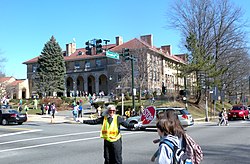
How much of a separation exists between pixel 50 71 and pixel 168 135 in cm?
6775

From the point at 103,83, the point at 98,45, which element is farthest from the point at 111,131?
the point at 103,83

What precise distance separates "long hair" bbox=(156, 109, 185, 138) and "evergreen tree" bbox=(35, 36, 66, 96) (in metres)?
63.6

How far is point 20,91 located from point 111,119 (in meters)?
81.7

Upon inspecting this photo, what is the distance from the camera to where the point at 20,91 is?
8325 centimetres

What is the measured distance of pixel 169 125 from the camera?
11.9 feet

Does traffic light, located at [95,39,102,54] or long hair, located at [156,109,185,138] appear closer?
long hair, located at [156,109,185,138]

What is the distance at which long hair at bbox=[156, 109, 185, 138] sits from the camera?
3.62 metres

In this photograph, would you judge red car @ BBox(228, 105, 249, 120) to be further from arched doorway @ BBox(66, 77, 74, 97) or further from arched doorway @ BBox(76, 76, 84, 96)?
arched doorway @ BBox(66, 77, 74, 97)

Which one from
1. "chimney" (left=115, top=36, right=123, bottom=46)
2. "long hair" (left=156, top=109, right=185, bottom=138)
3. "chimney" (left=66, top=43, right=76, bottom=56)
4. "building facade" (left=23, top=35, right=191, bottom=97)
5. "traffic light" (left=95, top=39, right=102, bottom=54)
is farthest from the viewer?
"chimney" (left=66, top=43, right=76, bottom=56)

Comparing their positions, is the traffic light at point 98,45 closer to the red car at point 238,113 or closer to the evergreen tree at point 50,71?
the red car at point 238,113

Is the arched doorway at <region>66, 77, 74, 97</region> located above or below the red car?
above

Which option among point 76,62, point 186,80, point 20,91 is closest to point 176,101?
point 186,80

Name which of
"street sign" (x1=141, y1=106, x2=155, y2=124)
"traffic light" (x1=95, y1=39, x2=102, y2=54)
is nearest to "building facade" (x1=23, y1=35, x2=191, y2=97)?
"traffic light" (x1=95, y1=39, x2=102, y2=54)

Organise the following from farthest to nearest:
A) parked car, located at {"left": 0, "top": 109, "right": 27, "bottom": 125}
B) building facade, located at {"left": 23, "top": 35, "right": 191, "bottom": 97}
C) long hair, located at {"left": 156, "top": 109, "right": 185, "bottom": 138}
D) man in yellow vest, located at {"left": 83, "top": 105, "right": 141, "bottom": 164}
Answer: building facade, located at {"left": 23, "top": 35, "right": 191, "bottom": 97} < parked car, located at {"left": 0, "top": 109, "right": 27, "bottom": 125} < man in yellow vest, located at {"left": 83, "top": 105, "right": 141, "bottom": 164} < long hair, located at {"left": 156, "top": 109, "right": 185, "bottom": 138}
